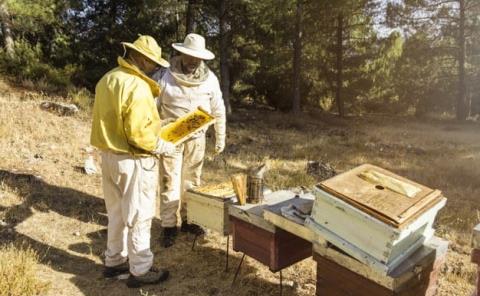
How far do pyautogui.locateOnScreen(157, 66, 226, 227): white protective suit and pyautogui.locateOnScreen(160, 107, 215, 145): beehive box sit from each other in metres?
0.23

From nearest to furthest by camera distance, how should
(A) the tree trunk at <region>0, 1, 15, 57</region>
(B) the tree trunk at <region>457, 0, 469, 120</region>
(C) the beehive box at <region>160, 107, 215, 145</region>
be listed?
1. (C) the beehive box at <region>160, 107, 215, 145</region>
2. (A) the tree trunk at <region>0, 1, 15, 57</region>
3. (B) the tree trunk at <region>457, 0, 469, 120</region>

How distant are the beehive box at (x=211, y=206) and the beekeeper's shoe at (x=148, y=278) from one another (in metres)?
0.69

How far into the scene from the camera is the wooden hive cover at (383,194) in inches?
122

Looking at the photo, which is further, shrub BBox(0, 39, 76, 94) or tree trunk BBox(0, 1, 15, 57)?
shrub BBox(0, 39, 76, 94)

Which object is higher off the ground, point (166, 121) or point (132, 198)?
point (166, 121)

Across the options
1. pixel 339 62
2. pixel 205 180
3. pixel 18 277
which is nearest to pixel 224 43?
pixel 339 62

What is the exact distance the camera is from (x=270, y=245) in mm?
4039

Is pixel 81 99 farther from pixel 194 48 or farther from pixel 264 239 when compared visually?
pixel 264 239

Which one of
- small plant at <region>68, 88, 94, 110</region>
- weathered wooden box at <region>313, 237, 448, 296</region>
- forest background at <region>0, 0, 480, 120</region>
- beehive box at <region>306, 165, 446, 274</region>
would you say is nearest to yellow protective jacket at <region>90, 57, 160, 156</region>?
beehive box at <region>306, 165, 446, 274</region>

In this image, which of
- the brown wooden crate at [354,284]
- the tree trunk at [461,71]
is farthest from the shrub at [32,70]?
the tree trunk at [461,71]

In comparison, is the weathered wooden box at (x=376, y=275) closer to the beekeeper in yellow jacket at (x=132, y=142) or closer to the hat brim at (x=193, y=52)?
the beekeeper in yellow jacket at (x=132, y=142)

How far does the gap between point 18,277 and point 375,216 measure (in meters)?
3.30

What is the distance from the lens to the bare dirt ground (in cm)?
480

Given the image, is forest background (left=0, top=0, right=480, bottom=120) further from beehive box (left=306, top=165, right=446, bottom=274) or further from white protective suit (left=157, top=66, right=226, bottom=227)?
beehive box (left=306, top=165, right=446, bottom=274)
